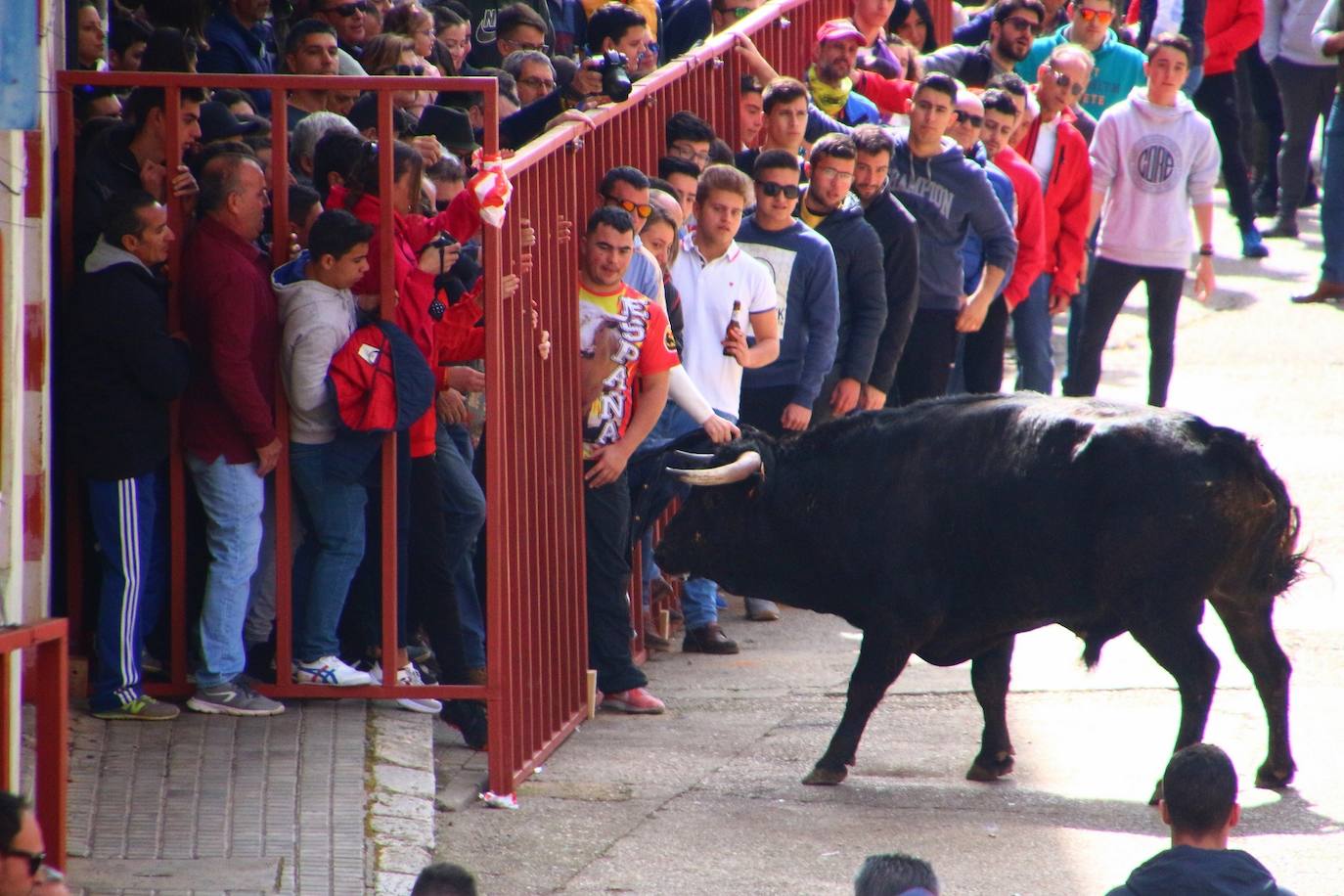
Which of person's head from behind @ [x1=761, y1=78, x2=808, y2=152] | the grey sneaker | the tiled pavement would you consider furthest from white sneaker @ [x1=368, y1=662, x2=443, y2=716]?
person's head from behind @ [x1=761, y1=78, x2=808, y2=152]

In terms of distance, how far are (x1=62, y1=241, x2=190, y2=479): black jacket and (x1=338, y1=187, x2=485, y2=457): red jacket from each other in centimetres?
69

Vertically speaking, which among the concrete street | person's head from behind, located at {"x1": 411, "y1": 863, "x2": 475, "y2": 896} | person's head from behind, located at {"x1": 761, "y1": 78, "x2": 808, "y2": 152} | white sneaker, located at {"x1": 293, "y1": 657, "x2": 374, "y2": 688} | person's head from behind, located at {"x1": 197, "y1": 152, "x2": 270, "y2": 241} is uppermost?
person's head from behind, located at {"x1": 761, "y1": 78, "x2": 808, "y2": 152}

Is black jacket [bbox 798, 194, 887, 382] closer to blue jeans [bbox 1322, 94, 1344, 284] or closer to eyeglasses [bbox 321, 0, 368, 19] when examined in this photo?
eyeglasses [bbox 321, 0, 368, 19]

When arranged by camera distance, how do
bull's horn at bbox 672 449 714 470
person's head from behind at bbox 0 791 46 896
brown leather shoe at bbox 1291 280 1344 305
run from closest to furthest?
person's head from behind at bbox 0 791 46 896 < bull's horn at bbox 672 449 714 470 < brown leather shoe at bbox 1291 280 1344 305

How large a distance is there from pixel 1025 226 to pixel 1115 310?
1.35 m

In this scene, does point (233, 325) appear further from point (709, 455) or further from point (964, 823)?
point (964, 823)

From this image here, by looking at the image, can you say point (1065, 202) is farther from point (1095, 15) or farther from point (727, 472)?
point (727, 472)

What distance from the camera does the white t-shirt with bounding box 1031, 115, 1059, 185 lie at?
37.9 ft

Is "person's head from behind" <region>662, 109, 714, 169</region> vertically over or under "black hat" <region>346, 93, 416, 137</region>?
over

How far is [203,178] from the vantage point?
6.28 m

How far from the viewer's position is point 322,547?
21.4 ft

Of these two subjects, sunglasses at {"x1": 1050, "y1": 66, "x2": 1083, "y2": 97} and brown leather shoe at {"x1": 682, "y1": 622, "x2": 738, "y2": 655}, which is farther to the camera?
sunglasses at {"x1": 1050, "y1": 66, "x2": 1083, "y2": 97}

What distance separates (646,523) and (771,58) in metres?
4.15

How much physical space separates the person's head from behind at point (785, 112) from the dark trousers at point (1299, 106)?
24.7ft
